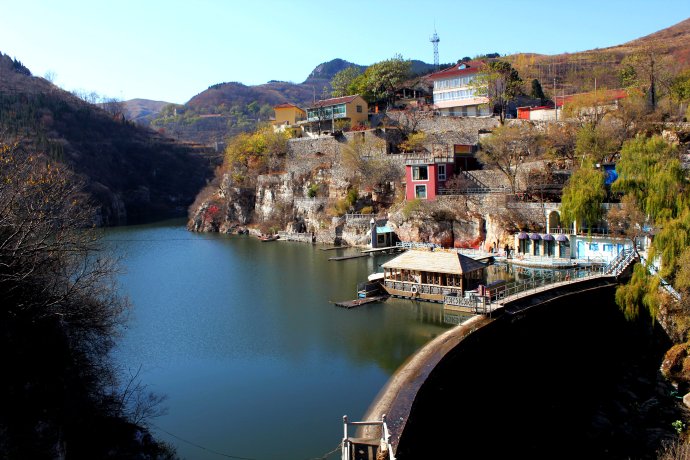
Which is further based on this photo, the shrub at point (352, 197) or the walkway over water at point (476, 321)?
the shrub at point (352, 197)

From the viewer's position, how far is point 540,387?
20.2 meters

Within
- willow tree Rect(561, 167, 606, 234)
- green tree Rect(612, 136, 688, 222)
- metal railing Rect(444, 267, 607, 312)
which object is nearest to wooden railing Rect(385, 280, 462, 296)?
metal railing Rect(444, 267, 607, 312)

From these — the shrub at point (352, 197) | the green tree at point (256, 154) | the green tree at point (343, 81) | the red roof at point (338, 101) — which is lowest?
the shrub at point (352, 197)

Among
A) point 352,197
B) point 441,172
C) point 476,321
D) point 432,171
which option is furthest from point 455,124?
point 476,321

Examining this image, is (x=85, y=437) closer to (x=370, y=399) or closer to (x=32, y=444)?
(x=32, y=444)

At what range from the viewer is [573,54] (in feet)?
323

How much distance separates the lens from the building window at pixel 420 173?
145 ft

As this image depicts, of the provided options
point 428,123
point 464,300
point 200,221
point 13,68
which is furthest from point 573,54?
point 13,68

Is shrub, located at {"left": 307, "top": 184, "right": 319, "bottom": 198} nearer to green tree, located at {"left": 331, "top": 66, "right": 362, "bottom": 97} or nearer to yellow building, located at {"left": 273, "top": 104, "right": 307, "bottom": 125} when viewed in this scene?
yellow building, located at {"left": 273, "top": 104, "right": 307, "bottom": 125}

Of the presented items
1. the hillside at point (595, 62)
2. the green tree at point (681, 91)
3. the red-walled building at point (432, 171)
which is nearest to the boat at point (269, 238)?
the red-walled building at point (432, 171)

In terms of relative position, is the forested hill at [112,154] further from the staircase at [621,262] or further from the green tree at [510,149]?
the staircase at [621,262]

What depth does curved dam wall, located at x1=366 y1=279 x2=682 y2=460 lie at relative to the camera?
1598cm

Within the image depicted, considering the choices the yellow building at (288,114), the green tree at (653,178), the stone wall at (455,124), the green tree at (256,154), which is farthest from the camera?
the yellow building at (288,114)

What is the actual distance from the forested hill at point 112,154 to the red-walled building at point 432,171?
5191 centimetres
